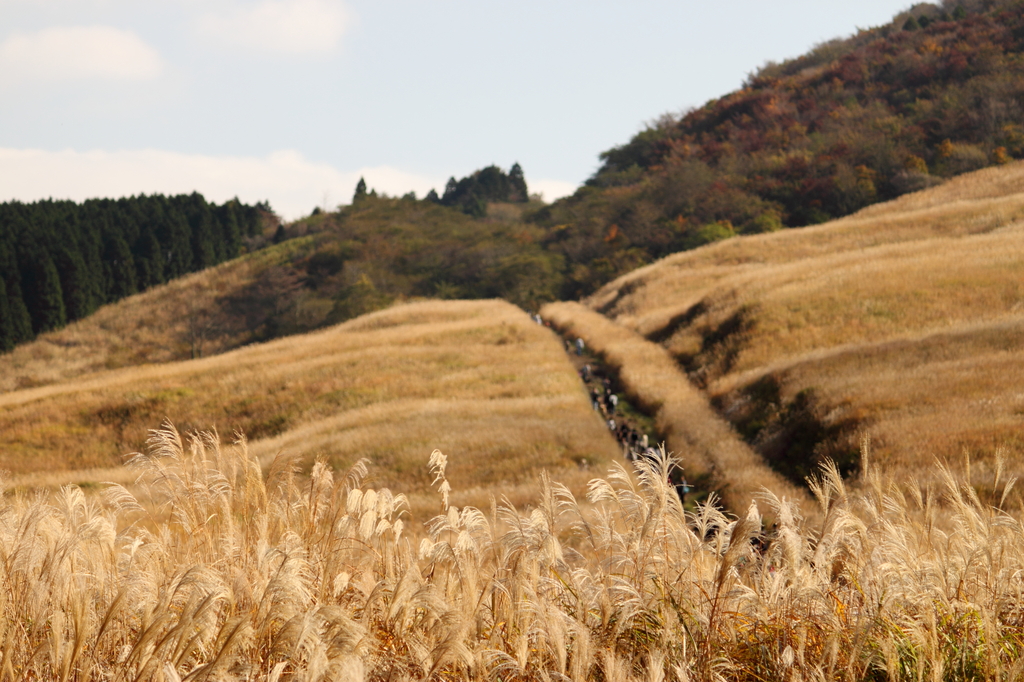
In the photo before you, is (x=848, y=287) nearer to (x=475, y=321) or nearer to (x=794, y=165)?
(x=475, y=321)

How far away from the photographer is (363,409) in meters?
29.1

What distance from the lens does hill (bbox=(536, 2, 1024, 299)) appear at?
6825 cm

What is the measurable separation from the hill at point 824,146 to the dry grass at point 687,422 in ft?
121

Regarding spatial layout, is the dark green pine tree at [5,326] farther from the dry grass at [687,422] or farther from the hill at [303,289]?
the dry grass at [687,422]

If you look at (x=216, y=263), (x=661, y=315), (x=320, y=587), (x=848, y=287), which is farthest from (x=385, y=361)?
(x=216, y=263)

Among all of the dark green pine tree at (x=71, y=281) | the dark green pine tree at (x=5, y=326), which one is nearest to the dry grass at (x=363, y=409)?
the dark green pine tree at (x=5, y=326)

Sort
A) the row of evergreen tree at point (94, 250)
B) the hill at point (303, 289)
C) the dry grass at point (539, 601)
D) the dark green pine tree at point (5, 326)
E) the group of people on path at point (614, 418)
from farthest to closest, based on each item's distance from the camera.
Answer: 1. the row of evergreen tree at point (94, 250)
2. the hill at point (303, 289)
3. the dark green pine tree at point (5, 326)
4. the group of people on path at point (614, 418)
5. the dry grass at point (539, 601)

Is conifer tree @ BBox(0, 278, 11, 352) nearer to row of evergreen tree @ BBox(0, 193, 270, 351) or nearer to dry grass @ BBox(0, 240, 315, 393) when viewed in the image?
row of evergreen tree @ BBox(0, 193, 270, 351)

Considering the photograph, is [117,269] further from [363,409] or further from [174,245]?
[363,409]

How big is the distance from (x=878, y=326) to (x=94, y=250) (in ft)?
302

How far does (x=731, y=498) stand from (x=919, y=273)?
898 inches

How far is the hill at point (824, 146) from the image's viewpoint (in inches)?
2687

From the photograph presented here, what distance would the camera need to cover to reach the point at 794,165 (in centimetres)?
7675

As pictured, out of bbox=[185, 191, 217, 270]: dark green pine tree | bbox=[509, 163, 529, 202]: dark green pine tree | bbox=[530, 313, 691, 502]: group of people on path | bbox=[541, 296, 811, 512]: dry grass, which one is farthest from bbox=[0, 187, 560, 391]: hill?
bbox=[509, 163, 529, 202]: dark green pine tree
